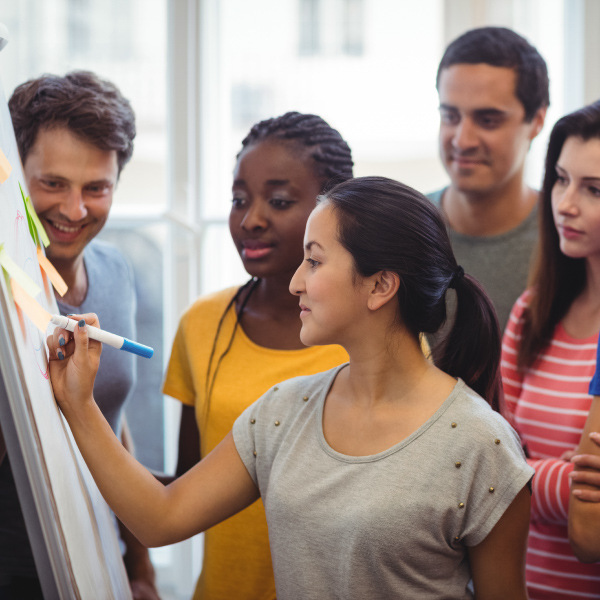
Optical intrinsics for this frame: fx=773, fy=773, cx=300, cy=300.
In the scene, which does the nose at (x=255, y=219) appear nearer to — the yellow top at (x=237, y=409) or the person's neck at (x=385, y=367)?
the yellow top at (x=237, y=409)

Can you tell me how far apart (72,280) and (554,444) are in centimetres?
99

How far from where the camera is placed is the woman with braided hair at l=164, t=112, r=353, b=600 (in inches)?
54.9

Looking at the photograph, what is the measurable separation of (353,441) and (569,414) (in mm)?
514

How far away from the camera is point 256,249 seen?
1417 millimetres

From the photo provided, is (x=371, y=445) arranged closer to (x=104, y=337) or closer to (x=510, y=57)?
→ (x=104, y=337)

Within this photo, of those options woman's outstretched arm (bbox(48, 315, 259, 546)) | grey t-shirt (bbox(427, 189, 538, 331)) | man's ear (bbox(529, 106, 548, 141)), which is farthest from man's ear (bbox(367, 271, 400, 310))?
man's ear (bbox(529, 106, 548, 141))

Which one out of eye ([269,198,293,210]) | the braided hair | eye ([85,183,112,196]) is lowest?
eye ([269,198,293,210])

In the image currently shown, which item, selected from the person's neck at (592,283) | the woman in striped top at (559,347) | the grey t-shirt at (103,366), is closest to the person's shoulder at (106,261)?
the grey t-shirt at (103,366)

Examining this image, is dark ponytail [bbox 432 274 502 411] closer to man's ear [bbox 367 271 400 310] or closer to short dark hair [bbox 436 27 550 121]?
man's ear [bbox 367 271 400 310]

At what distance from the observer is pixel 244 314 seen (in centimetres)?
152

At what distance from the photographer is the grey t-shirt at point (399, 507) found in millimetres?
1032

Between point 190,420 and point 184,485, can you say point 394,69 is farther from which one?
point 184,485

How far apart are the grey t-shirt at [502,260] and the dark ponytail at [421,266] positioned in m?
0.65

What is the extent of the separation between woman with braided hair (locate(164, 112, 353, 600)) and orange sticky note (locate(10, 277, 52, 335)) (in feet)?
1.53
